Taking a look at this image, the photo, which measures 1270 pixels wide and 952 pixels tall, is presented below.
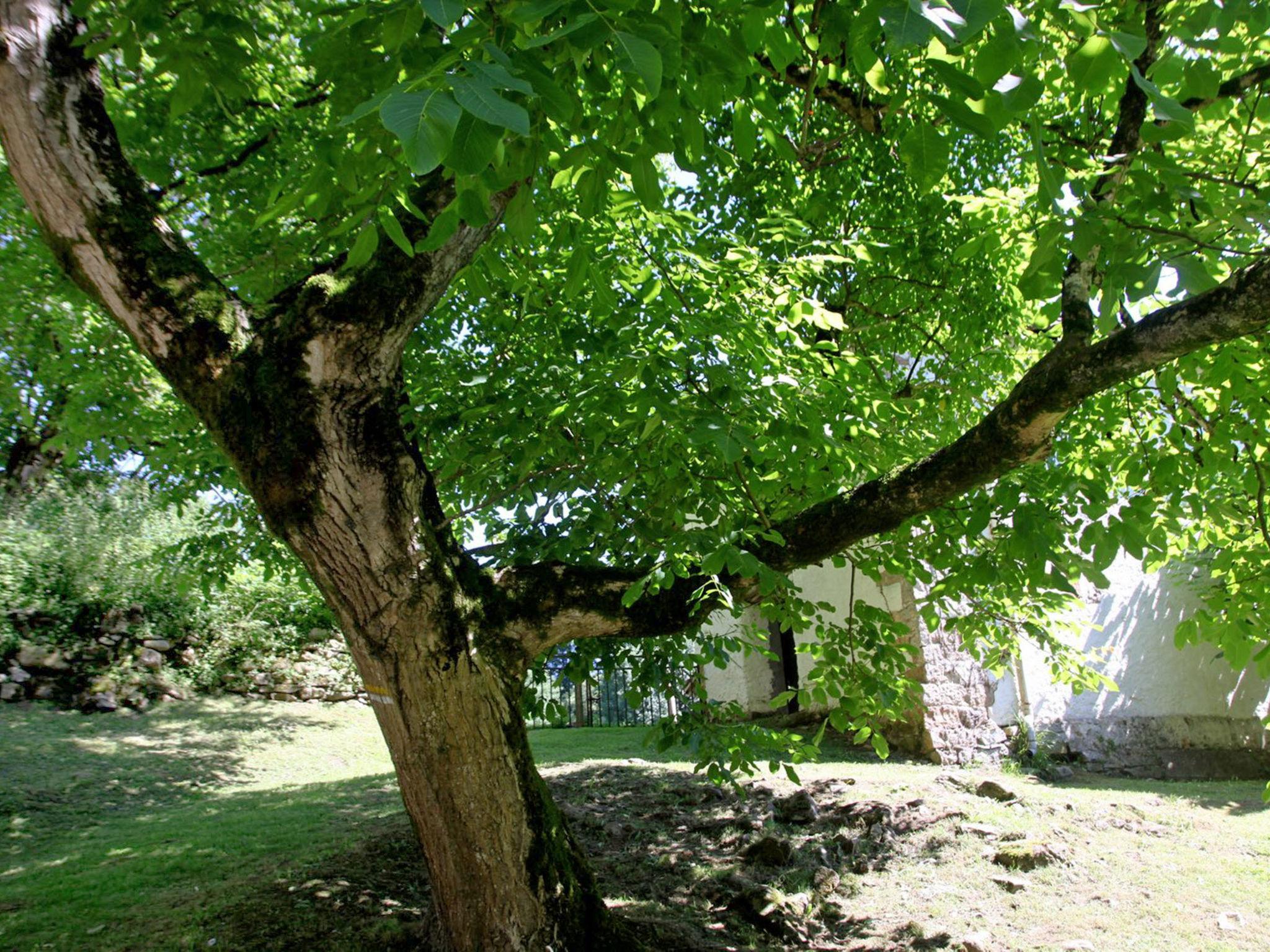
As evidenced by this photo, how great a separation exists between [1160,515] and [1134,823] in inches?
147

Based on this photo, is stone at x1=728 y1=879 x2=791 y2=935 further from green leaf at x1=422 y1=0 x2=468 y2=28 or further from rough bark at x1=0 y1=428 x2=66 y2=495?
rough bark at x1=0 y1=428 x2=66 y2=495

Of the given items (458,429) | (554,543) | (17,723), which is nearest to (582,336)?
(458,429)

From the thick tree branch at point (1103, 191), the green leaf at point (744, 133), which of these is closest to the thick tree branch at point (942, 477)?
the thick tree branch at point (1103, 191)

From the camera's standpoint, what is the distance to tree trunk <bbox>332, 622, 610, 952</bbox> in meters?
3.24

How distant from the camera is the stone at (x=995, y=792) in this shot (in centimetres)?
677

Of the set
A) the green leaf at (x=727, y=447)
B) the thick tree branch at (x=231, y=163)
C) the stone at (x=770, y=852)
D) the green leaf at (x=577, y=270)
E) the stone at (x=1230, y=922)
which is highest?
the thick tree branch at (x=231, y=163)

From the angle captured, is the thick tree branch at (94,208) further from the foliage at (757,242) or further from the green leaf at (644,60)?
the green leaf at (644,60)

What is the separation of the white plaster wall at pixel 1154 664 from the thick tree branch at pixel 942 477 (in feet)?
23.1

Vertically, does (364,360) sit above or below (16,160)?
below

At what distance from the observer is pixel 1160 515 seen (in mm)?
3900

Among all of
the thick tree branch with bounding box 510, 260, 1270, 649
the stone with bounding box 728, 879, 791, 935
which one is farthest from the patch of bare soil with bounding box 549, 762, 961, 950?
the thick tree branch with bounding box 510, 260, 1270, 649

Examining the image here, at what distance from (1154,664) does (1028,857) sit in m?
5.96

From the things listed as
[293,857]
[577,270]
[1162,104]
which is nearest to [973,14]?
[1162,104]

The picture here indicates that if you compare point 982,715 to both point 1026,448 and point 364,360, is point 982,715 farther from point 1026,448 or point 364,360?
point 364,360
